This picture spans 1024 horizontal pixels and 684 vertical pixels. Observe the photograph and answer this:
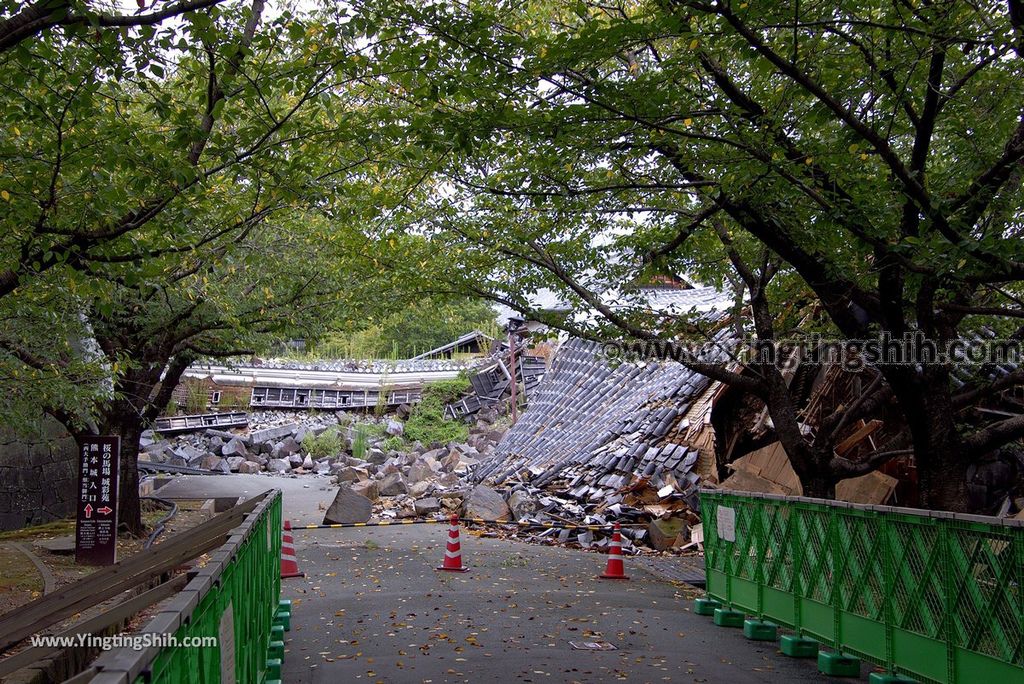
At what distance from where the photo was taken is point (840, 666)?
328 inches

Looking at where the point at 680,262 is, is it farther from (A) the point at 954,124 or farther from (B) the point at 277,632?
(B) the point at 277,632

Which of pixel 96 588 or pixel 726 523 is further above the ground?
pixel 726 523

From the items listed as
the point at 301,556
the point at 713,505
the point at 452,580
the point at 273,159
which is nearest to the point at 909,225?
the point at 713,505

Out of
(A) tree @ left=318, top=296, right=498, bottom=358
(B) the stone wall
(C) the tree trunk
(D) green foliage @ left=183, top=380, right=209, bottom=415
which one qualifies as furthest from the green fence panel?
(A) tree @ left=318, top=296, right=498, bottom=358

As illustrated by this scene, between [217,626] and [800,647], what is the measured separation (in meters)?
6.69

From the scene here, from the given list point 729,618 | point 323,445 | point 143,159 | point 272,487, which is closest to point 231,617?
point 143,159

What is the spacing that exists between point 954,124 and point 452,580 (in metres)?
9.36

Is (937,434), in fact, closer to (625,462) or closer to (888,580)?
(888,580)

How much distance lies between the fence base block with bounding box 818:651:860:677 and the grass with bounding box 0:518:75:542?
52.6 ft

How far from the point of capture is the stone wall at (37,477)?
19.7 meters

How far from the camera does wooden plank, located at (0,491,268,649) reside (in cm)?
767

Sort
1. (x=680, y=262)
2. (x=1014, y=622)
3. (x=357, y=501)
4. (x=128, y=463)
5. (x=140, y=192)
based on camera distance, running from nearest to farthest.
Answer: (x=1014, y=622) < (x=140, y=192) < (x=680, y=262) < (x=128, y=463) < (x=357, y=501)

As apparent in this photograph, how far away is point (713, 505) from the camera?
11102 mm

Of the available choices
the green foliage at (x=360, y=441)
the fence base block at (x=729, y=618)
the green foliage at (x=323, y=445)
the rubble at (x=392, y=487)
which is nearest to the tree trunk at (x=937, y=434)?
the fence base block at (x=729, y=618)
